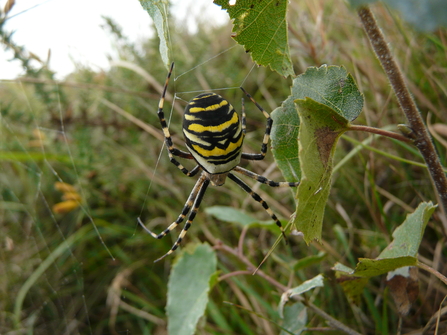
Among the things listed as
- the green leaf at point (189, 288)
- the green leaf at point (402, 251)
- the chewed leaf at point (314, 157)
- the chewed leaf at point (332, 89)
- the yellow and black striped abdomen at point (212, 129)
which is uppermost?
the yellow and black striped abdomen at point (212, 129)

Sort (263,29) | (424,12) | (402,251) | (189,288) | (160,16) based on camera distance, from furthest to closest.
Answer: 1. (189,288)
2. (402,251)
3. (263,29)
4. (160,16)
5. (424,12)

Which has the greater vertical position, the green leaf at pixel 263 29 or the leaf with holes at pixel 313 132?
the green leaf at pixel 263 29

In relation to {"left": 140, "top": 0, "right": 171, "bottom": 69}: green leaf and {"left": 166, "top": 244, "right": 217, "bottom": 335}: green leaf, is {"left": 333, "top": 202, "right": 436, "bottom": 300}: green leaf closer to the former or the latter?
{"left": 166, "top": 244, "right": 217, "bottom": 335}: green leaf

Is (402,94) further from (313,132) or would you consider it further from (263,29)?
(263,29)

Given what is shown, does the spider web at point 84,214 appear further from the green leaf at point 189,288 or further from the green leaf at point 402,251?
the green leaf at point 402,251

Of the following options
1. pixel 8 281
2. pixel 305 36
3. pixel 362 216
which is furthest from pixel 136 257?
pixel 305 36

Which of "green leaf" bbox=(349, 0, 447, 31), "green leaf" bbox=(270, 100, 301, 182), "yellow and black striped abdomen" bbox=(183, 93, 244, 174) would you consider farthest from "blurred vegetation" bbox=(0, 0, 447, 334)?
"green leaf" bbox=(349, 0, 447, 31)

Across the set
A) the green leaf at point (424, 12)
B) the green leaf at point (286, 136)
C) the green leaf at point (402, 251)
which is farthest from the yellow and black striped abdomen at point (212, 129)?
the green leaf at point (424, 12)

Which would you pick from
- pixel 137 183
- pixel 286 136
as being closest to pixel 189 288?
pixel 286 136
